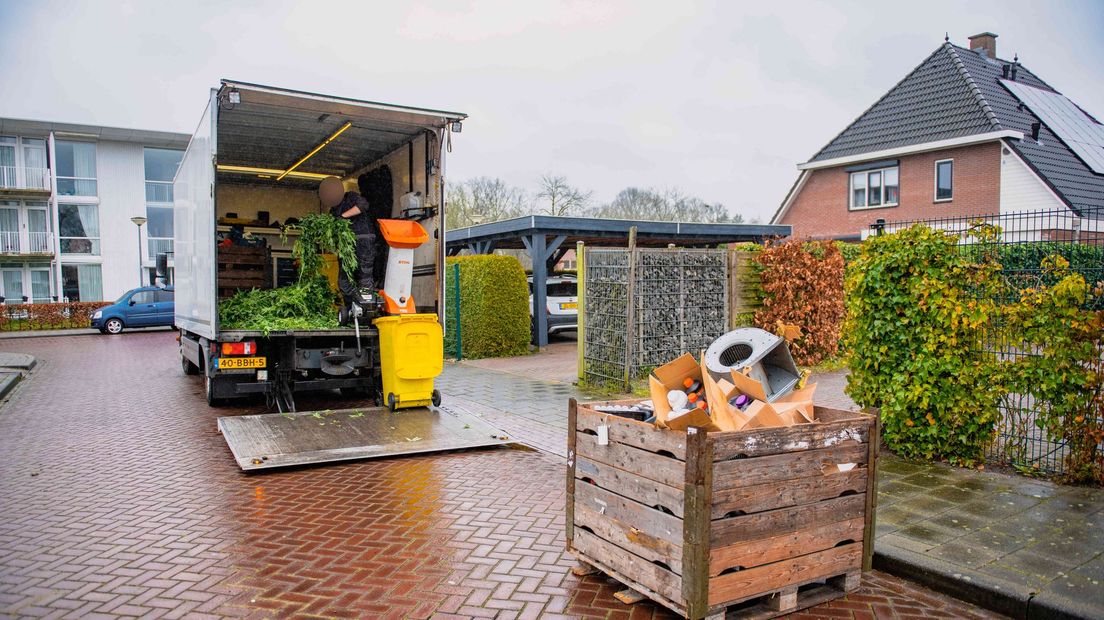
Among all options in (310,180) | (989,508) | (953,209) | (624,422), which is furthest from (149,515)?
(953,209)

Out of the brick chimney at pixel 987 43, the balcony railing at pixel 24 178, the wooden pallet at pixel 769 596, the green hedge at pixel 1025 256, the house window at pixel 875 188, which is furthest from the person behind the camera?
the balcony railing at pixel 24 178

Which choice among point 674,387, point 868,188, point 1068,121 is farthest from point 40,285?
point 1068,121

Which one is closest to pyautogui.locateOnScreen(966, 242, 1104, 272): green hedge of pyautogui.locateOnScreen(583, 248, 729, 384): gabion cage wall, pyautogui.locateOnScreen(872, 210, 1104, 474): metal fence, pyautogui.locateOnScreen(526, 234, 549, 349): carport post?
pyautogui.locateOnScreen(872, 210, 1104, 474): metal fence

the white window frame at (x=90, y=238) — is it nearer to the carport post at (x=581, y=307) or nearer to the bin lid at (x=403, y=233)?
the carport post at (x=581, y=307)

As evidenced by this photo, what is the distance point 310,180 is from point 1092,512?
1072 centimetres

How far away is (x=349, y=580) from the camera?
385 cm

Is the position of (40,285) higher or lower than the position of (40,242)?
lower

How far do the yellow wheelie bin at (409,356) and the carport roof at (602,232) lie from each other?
792 cm

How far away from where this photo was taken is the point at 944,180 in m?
23.6

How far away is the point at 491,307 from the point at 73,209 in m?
28.8

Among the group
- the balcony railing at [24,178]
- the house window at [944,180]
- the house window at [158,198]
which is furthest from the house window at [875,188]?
the balcony railing at [24,178]

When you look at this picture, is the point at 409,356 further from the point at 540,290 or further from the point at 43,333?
the point at 43,333

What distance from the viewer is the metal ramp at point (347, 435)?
6.38 meters

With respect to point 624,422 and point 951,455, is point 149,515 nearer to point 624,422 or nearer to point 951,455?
point 624,422
